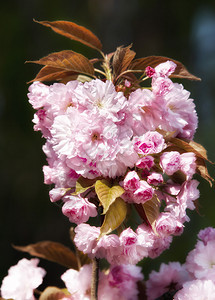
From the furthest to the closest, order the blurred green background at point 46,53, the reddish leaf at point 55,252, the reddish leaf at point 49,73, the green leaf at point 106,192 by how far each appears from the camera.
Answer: the blurred green background at point 46,53 < the reddish leaf at point 55,252 < the reddish leaf at point 49,73 < the green leaf at point 106,192

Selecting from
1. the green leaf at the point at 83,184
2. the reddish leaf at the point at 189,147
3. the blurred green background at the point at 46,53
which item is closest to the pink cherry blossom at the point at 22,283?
the green leaf at the point at 83,184

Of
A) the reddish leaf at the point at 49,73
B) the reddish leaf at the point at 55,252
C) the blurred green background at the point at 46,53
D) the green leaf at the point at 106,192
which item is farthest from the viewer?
the blurred green background at the point at 46,53

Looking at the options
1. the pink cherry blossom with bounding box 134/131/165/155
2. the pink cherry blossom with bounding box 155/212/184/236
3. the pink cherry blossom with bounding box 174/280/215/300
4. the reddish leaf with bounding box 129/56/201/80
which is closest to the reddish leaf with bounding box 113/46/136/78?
the reddish leaf with bounding box 129/56/201/80

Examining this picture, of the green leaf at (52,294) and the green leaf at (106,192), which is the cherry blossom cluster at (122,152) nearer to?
the green leaf at (106,192)

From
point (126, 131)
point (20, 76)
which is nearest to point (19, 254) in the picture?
point (20, 76)

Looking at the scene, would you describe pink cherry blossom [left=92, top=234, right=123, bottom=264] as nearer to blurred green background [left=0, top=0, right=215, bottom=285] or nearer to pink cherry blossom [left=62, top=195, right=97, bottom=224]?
pink cherry blossom [left=62, top=195, right=97, bottom=224]

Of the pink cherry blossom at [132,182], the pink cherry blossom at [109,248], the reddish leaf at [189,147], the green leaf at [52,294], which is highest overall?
the reddish leaf at [189,147]

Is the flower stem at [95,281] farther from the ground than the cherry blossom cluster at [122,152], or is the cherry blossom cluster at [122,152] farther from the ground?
the cherry blossom cluster at [122,152]
